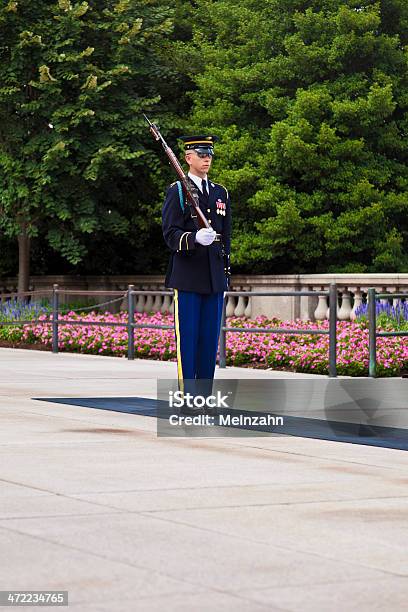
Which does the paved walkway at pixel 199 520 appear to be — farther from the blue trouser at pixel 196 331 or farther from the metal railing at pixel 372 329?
the metal railing at pixel 372 329

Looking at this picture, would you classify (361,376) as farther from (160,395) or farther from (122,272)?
(122,272)

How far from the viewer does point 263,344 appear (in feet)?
64.4

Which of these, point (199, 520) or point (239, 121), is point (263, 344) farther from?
point (199, 520)

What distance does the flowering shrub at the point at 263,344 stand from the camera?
17.5m

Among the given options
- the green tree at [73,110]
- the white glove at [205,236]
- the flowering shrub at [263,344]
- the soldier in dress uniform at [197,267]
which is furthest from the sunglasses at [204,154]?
the green tree at [73,110]

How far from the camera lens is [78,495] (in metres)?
7.59

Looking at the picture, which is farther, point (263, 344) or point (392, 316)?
point (263, 344)

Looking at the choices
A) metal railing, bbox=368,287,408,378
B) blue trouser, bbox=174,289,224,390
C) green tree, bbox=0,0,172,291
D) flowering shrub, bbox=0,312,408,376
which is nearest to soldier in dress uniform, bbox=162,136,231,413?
blue trouser, bbox=174,289,224,390

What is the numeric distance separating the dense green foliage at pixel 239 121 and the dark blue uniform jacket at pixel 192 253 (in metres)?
15.9

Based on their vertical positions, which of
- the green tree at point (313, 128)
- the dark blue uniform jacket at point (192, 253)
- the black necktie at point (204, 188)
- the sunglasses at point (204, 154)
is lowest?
the dark blue uniform jacket at point (192, 253)

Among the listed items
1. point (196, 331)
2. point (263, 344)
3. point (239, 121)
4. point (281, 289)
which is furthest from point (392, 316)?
point (239, 121)

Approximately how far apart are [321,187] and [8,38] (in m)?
7.17

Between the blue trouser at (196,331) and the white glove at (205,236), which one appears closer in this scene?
the white glove at (205,236)

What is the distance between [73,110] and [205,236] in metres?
18.0
